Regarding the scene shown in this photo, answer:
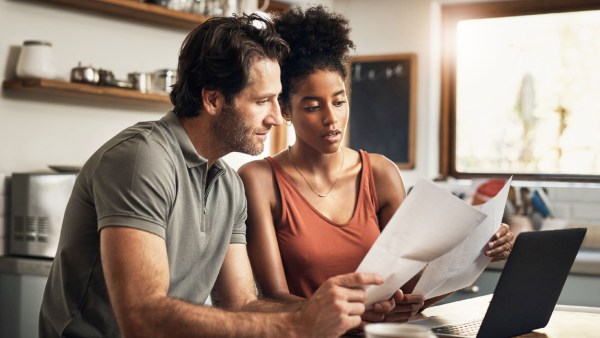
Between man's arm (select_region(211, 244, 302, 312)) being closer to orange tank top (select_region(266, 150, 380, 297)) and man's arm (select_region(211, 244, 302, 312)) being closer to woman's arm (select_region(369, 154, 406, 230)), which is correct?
orange tank top (select_region(266, 150, 380, 297))

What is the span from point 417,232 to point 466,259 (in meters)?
0.25

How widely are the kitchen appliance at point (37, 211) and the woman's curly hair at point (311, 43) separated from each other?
4.79 ft

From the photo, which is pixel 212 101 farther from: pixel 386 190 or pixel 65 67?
pixel 65 67

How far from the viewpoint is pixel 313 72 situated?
195cm

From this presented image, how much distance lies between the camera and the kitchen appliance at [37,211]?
3211 mm

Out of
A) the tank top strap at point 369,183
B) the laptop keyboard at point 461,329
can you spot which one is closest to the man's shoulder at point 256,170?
the tank top strap at point 369,183

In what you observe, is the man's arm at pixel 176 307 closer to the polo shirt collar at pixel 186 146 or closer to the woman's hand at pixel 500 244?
the polo shirt collar at pixel 186 146

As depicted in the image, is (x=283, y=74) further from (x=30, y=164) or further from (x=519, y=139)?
(x=519, y=139)

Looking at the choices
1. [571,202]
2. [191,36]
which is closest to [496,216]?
[191,36]

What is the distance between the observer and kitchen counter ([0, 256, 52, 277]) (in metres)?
3.17

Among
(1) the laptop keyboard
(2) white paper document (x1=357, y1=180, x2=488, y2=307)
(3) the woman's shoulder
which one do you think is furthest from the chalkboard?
(2) white paper document (x1=357, y1=180, x2=488, y2=307)

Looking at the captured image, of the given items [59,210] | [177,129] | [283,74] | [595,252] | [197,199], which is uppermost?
[283,74]

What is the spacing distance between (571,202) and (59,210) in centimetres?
272

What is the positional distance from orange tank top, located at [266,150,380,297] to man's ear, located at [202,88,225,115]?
1.22ft
